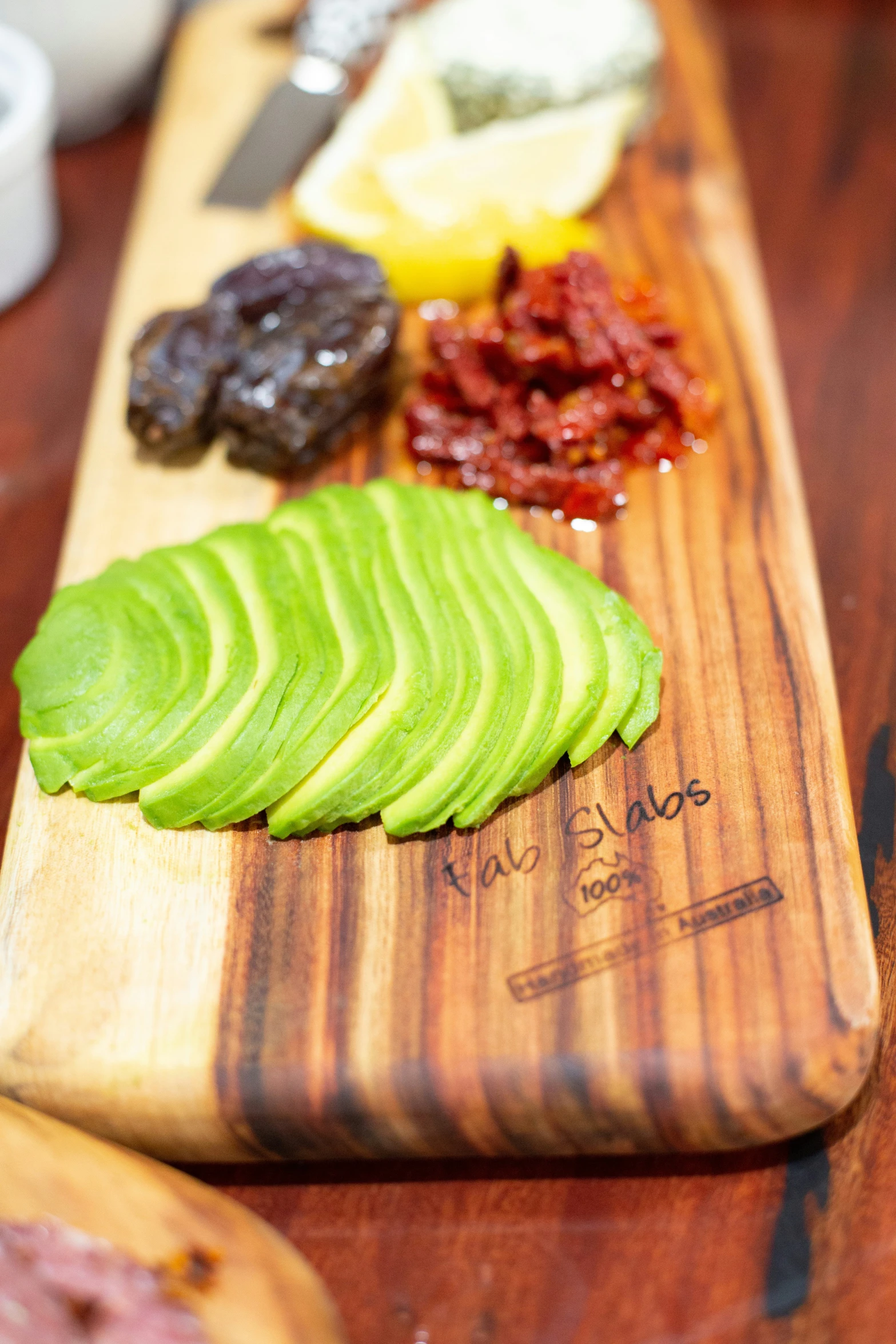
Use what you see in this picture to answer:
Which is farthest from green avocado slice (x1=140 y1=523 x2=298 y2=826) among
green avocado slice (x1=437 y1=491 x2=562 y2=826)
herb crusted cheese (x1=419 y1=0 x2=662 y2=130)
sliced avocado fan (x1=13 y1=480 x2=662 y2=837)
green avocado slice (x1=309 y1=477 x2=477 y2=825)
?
herb crusted cheese (x1=419 y1=0 x2=662 y2=130)

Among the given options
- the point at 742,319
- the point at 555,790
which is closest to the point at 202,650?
the point at 555,790

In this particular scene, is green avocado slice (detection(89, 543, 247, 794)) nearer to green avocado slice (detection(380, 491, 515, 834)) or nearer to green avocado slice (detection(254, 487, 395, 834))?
green avocado slice (detection(254, 487, 395, 834))

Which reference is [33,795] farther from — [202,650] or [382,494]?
[382,494]

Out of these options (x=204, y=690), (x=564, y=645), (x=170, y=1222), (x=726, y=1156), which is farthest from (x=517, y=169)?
(x=170, y=1222)

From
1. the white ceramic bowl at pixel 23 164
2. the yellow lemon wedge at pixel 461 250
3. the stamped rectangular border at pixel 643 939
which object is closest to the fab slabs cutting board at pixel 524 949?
the stamped rectangular border at pixel 643 939

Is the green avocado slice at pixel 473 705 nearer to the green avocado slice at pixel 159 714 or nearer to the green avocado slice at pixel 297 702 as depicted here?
the green avocado slice at pixel 297 702

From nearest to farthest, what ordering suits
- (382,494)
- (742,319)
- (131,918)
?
(131,918) → (382,494) → (742,319)
